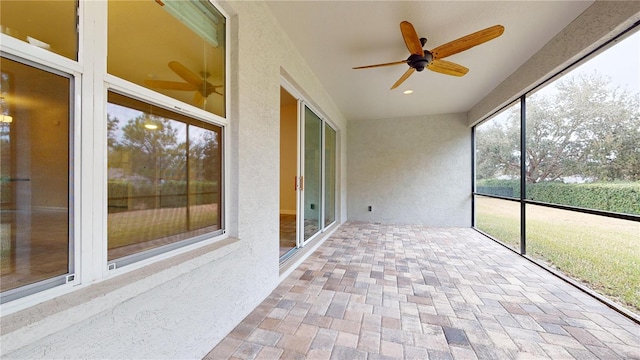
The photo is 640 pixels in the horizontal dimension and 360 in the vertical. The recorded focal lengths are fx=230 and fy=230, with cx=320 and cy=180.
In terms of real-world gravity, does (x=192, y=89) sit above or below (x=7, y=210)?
above

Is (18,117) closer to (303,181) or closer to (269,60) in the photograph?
(269,60)

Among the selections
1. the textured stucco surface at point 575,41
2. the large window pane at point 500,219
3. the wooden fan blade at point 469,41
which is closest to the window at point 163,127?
the wooden fan blade at point 469,41

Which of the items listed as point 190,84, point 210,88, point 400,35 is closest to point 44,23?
point 190,84

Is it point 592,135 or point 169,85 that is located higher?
point 169,85

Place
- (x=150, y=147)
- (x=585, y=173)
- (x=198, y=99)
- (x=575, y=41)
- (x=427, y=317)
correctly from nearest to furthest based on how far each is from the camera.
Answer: (x=150, y=147), (x=198, y=99), (x=427, y=317), (x=575, y=41), (x=585, y=173)

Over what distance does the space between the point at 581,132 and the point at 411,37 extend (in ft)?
7.29

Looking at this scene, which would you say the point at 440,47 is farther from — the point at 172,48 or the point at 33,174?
the point at 33,174

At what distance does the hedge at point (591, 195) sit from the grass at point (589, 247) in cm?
12

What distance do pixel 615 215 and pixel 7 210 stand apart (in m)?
4.09

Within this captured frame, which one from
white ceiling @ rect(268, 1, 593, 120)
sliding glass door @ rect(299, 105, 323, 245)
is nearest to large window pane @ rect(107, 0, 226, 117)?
white ceiling @ rect(268, 1, 593, 120)

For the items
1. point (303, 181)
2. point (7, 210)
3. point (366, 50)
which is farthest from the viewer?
point (303, 181)

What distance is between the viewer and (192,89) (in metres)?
1.59

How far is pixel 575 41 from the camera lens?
2.36 metres

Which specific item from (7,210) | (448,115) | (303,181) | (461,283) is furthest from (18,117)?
(448,115)
